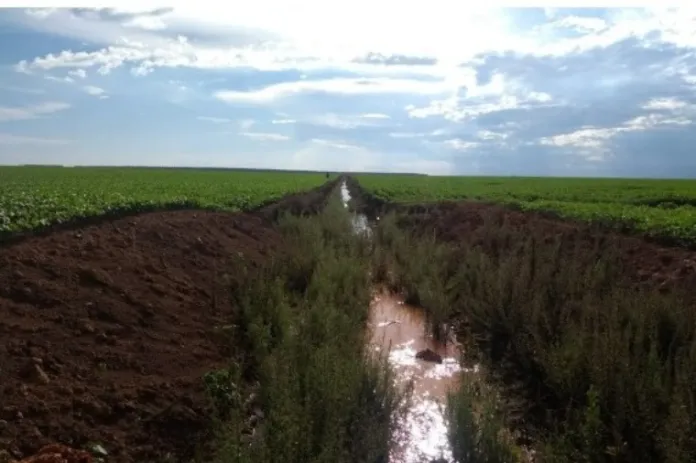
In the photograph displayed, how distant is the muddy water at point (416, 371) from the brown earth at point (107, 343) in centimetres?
211

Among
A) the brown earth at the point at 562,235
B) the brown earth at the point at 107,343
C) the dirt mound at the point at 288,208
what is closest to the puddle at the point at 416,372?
the brown earth at the point at 107,343

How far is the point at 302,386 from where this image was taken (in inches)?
251

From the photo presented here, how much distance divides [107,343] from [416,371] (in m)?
4.23

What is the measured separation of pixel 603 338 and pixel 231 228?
1134 centimetres

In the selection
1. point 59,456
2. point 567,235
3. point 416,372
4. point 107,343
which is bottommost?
point 416,372

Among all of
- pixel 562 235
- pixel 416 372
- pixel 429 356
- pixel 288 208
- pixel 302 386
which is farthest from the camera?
pixel 288 208

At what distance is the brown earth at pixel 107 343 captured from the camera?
5.57 metres

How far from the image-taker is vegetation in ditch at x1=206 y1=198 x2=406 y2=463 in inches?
199

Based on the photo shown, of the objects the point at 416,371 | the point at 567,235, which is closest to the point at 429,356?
the point at 416,371

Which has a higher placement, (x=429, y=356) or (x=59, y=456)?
(x=59, y=456)

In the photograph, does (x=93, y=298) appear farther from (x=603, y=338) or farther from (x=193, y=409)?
(x=603, y=338)

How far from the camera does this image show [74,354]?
6.69 m

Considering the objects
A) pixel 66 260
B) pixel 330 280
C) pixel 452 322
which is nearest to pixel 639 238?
pixel 452 322

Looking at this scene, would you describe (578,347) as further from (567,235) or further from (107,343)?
(567,235)
